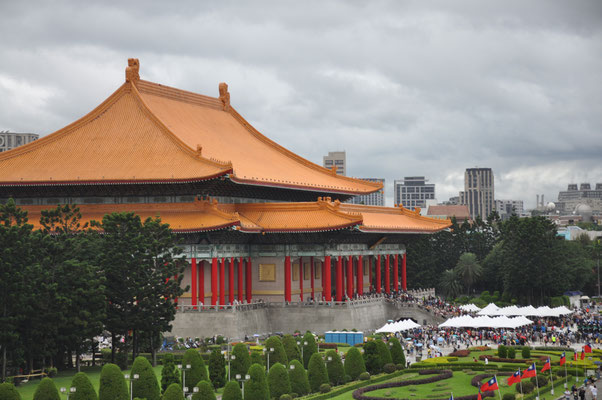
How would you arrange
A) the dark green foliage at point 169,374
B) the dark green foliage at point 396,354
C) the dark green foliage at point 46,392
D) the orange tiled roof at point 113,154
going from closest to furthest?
the dark green foliage at point 46,392
the dark green foliage at point 169,374
the dark green foliage at point 396,354
the orange tiled roof at point 113,154

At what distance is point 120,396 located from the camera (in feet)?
123

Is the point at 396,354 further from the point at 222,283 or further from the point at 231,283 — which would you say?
the point at 231,283

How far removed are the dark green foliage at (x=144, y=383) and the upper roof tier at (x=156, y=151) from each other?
2339 centimetres

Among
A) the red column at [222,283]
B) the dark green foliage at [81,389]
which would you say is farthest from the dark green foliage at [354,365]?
the red column at [222,283]

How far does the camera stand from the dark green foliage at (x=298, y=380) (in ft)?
141

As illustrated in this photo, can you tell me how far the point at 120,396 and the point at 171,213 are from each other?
1059 inches

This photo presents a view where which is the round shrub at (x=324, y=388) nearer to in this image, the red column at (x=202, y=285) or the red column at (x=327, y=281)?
the red column at (x=202, y=285)

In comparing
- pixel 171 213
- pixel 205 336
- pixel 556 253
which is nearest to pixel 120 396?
pixel 205 336

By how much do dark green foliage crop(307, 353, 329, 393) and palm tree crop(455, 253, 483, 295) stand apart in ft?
177

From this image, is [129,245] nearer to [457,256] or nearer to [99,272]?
[99,272]

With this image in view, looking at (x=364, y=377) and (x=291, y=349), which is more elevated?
(x=291, y=349)

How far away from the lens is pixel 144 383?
3906cm

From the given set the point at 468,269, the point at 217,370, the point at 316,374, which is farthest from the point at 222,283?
the point at 468,269

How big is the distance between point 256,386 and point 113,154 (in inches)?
1264
